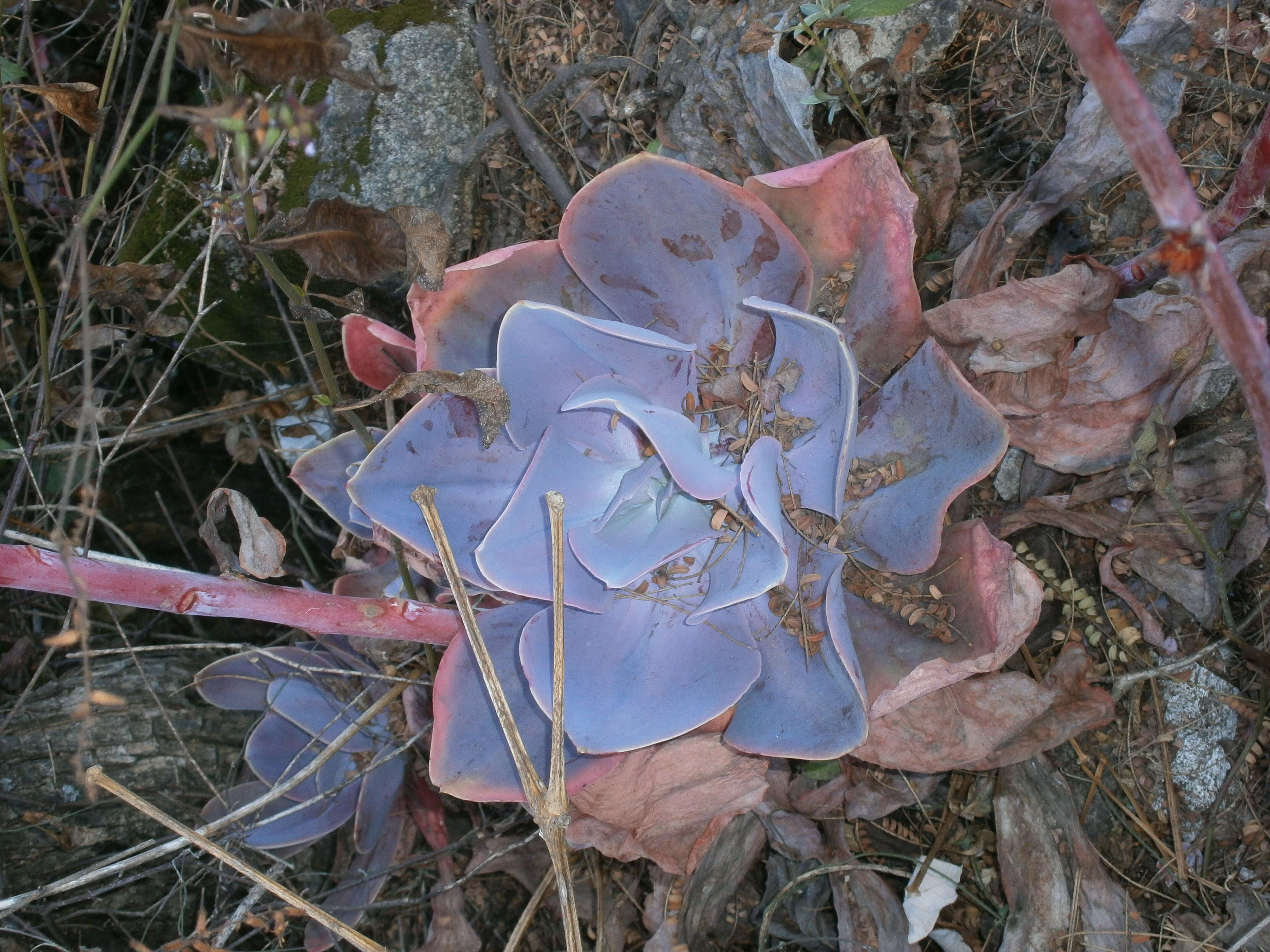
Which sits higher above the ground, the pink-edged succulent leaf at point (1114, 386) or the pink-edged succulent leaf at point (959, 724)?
the pink-edged succulent leaf at point (1114, 386)

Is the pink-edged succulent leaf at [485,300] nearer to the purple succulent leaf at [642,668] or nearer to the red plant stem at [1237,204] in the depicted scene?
the purple succulent leaf at [642,668]

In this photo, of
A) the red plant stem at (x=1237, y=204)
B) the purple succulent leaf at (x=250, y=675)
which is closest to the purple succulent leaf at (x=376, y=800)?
the purple succulent leaf at (x=250, y=675)

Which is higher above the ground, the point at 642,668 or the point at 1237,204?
the point at 1237,204

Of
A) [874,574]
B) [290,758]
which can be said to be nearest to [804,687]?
[874,574]

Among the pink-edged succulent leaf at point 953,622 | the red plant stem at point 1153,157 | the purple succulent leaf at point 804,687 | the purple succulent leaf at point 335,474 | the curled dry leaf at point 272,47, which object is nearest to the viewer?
the red plant stem at point 1153,157

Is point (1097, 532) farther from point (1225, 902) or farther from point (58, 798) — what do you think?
point (58, 798)

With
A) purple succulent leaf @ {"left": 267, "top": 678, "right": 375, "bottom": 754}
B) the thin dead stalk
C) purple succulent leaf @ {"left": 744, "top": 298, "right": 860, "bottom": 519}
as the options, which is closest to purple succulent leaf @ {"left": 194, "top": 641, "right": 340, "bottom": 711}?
purple succulent leaf @ {"left": 267, "top": 678, "right": 375, "bottom": 754}

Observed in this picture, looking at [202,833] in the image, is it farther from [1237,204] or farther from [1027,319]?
[1237,204]
